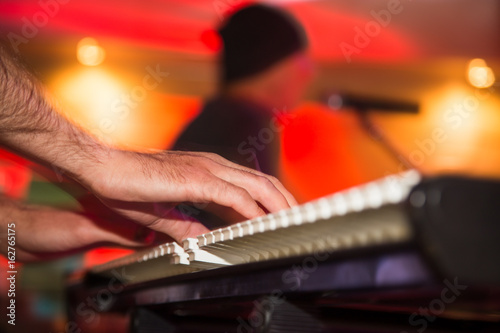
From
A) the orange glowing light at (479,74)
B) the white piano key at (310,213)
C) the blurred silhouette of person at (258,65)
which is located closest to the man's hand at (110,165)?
the white piano key at (310,213)

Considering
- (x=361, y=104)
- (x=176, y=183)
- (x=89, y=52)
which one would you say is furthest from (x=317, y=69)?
(x=176, y=183)

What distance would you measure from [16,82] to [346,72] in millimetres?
4599

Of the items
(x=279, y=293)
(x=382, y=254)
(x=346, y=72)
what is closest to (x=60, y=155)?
(x=279, y=293)

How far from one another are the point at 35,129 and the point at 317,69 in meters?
4.44

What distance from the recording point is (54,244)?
146 cm

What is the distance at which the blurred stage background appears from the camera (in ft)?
14.5

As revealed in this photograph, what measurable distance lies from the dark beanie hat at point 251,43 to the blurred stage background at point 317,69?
1.09 m

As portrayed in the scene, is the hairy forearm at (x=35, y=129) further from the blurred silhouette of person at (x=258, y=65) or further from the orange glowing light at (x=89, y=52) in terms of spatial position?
the orange glowing light at (x=89, y=52)

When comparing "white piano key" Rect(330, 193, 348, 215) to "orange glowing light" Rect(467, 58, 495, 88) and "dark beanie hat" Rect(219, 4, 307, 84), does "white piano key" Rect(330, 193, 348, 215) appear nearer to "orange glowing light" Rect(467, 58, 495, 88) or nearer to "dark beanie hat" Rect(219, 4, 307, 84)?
"dark beanie hat" Rect(219, 4, 307, 84)

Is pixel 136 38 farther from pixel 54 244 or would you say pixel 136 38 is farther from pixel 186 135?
pixel 54 244

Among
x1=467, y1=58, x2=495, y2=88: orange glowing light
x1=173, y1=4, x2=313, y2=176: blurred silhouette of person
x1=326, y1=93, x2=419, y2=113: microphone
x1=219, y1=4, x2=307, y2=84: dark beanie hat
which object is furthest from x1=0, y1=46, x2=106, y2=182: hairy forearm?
x1=467, y1=58, x2=495, y2=88: orange glowing light

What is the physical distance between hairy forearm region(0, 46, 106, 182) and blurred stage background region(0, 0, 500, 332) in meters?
3.19

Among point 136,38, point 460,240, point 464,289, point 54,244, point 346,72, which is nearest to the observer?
point 460,240

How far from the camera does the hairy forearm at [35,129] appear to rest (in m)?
0.86
